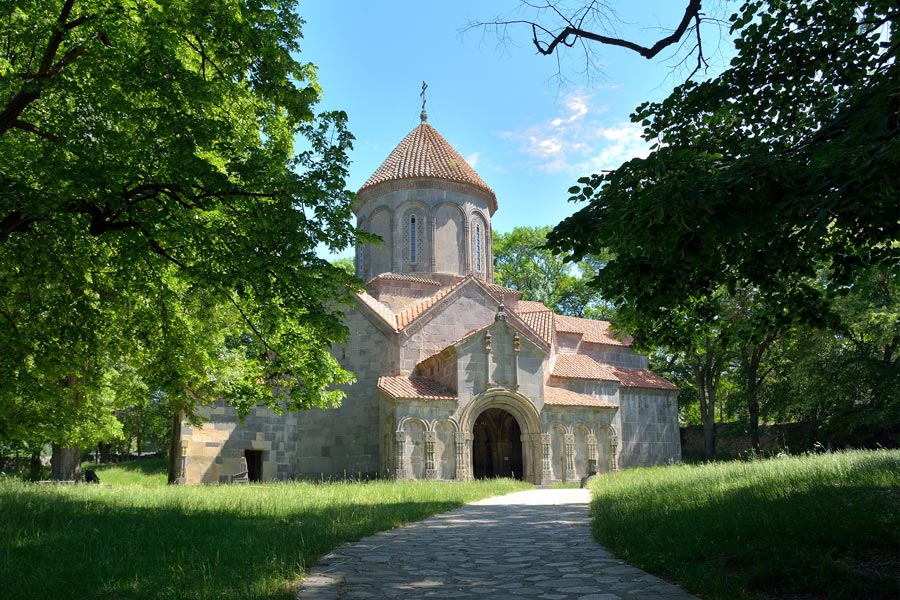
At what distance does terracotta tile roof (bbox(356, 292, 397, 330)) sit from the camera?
72.5 feet

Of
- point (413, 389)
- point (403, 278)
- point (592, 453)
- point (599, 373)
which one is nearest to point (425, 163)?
point (403, 278)

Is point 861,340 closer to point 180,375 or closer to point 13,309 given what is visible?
point 180,375

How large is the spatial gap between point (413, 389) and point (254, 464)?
5488 millimetres

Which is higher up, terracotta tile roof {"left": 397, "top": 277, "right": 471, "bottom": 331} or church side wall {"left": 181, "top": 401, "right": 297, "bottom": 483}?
terracotta tile roof {"left": 397, "top": 277, "right": 471, "bottom": 331}

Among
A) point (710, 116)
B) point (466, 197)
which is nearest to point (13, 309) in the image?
point (710, 116)

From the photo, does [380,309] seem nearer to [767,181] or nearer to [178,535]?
[178,535]

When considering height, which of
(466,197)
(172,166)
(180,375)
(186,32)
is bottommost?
(180,375)

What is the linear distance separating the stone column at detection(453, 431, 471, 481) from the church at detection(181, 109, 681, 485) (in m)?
0.04

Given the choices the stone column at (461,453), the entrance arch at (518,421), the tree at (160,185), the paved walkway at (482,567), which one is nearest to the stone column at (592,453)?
the entrance arch at (518,421)

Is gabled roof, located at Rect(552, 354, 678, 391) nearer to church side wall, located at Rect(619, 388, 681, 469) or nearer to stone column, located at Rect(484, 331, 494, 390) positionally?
church side wall, located at Rect(619, 388, 681, 469)

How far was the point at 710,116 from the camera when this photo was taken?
25.2 feet

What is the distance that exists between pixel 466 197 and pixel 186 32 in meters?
16.9

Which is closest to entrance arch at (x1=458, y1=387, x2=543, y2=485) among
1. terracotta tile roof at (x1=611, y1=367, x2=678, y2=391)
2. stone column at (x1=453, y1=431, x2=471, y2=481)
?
stone column at (x1=453, y1=431, x2=471, y2=481)

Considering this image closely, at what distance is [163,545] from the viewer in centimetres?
707
